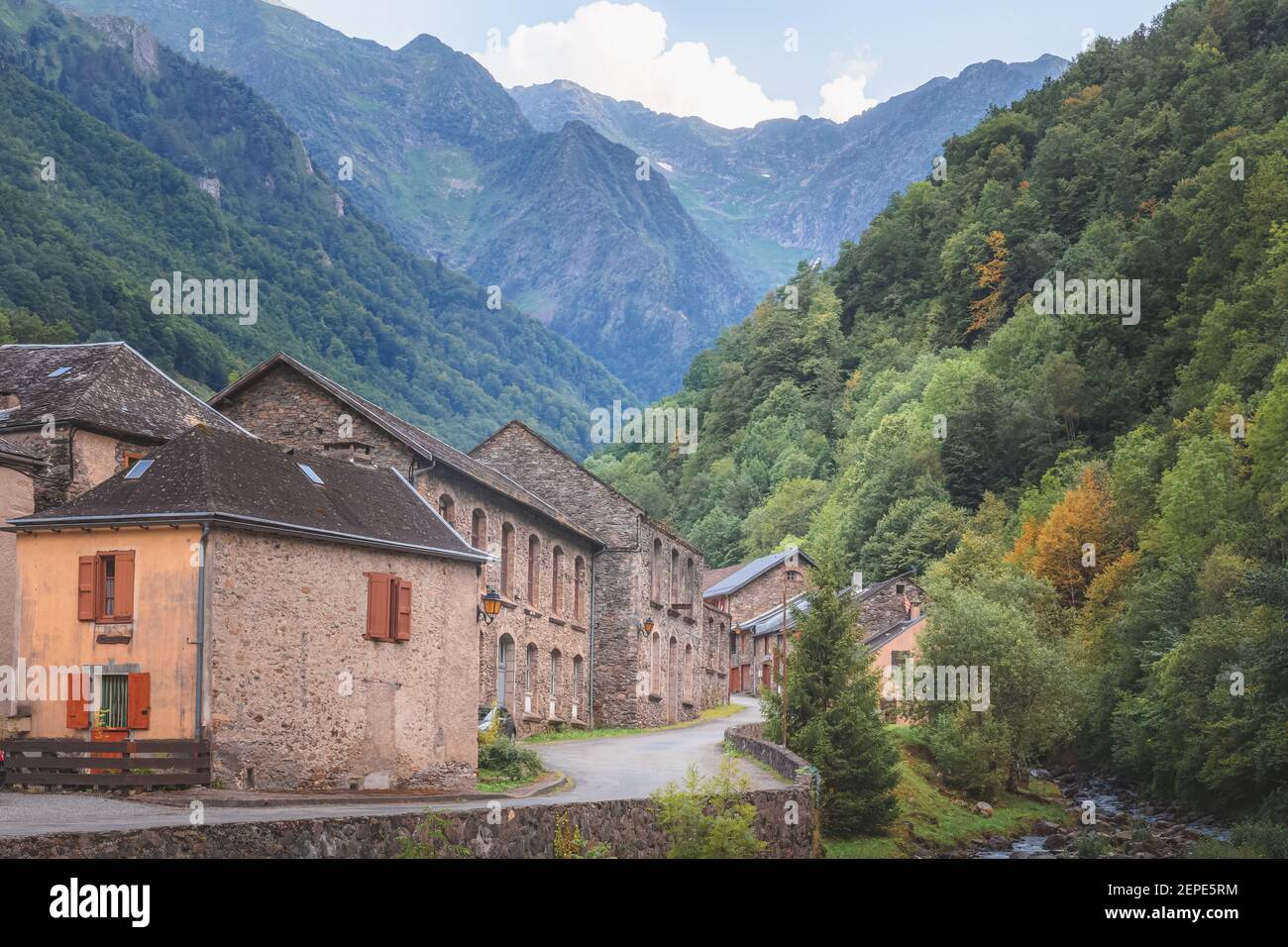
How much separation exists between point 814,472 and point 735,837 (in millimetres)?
101879

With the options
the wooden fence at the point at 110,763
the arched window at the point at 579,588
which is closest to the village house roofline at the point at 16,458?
the wooden fence at the point at 110,763

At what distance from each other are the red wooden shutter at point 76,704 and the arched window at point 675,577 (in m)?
34.6

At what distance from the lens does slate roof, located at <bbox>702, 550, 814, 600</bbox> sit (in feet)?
303

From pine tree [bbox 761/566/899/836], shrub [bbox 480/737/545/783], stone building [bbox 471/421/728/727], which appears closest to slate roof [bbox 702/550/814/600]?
stone building [bbox 471/421/728/727]

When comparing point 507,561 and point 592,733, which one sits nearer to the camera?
point 507,561

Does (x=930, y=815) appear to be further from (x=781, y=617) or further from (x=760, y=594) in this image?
(x=760, y=594)

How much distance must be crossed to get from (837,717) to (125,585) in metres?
19.6

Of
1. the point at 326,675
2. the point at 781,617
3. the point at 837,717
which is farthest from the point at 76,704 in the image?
the point at 781,617

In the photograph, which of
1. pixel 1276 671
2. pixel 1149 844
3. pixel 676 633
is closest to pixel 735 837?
pixel 1149 844

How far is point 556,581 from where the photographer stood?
51.6 metres

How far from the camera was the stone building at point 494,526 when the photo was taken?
138ft

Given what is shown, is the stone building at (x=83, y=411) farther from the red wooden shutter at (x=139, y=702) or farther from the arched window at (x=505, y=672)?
the arched window at (x=505, y=672)

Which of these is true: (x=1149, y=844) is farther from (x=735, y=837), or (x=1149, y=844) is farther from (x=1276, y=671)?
(x=735, y=837)
